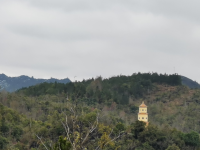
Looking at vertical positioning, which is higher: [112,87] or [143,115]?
[112,87]

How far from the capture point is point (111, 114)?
64.9 m

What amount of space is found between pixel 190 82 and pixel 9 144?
15394 centimetres

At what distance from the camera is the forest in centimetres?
3819

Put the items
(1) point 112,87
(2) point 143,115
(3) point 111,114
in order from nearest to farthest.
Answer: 1. (2) point 143,115
2. (3) point 111,114
3. (1) point 112,87

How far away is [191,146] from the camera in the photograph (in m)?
42.4

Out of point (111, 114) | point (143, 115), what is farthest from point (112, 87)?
point (143, 115)

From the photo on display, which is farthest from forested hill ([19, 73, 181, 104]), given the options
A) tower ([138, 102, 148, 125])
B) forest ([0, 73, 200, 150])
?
tower ([138, 102, 148, 125])

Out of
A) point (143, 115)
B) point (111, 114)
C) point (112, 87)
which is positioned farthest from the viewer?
point (112, 87)

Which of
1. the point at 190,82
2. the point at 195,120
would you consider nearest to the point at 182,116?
the point at 195,120

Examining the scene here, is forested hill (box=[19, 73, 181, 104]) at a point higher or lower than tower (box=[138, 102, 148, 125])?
higher

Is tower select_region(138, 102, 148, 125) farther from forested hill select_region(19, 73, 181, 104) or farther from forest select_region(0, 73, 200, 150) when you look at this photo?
forested hill select_region(19, 73, 181, 104)

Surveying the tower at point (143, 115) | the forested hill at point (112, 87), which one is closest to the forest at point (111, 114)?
the forested hill at point (112, 87)

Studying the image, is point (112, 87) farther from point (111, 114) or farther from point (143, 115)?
point (143, 115)

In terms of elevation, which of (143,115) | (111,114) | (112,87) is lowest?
(111,114)
